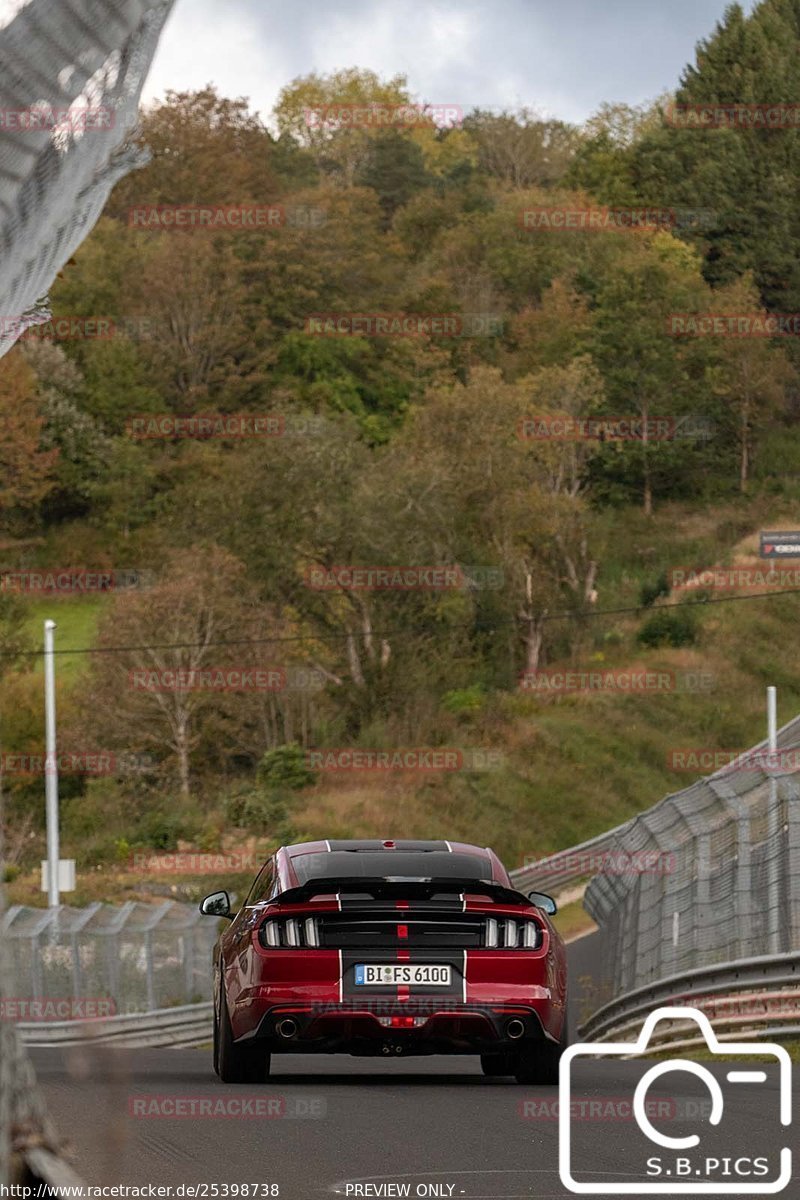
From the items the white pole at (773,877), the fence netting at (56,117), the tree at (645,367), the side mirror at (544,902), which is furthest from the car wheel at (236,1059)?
the tree at (645,367)

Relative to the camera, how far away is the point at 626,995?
20828 millimetres

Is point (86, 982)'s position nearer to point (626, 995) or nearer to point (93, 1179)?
point (626, 995)

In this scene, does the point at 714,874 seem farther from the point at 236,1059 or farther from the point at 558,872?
the point at 558,872

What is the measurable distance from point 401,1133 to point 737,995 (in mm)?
8366

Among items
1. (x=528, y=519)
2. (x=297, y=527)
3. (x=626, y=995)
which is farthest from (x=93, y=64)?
(x=528, y=519)

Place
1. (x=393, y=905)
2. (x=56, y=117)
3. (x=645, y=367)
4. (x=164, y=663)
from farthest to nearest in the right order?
1. (x=645, y=367)
2. (x=164, y=663)
3. (x=393, y=905)
4. (x=56, y=117)

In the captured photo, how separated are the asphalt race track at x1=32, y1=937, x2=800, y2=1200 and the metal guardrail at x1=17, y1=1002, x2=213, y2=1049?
11.6 m

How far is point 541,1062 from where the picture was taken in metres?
11.4

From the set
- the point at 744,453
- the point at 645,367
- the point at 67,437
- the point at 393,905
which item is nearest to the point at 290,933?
the point at 393,905

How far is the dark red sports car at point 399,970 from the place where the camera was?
10.8m

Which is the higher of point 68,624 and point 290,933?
point 290,933

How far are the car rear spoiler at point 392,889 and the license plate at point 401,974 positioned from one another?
40 centimetres

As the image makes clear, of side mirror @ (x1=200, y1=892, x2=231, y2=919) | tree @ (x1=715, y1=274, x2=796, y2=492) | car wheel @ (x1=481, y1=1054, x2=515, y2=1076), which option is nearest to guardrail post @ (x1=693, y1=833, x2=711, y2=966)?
car wheel @ (x1=481, y1=1054, x2=515, y2=1076)

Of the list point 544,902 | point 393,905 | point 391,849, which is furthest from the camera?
point 391,849
